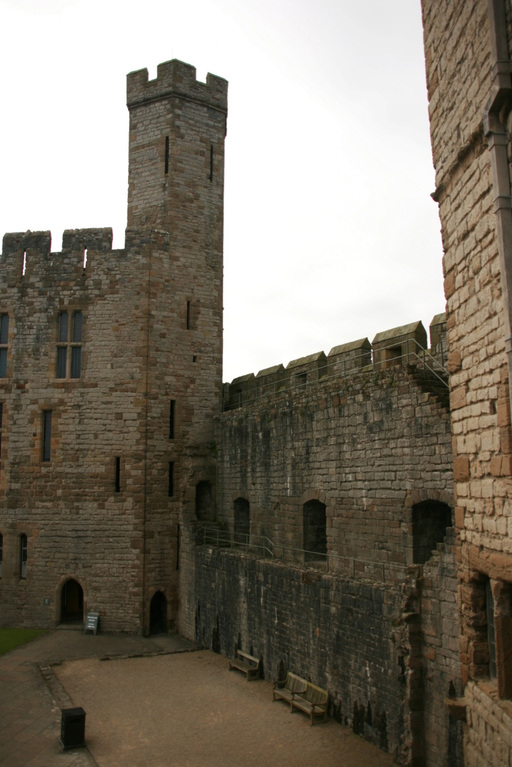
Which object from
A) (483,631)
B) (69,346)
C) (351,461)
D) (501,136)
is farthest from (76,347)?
(501,136)

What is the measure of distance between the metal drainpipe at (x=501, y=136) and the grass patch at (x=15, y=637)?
44.4 ft

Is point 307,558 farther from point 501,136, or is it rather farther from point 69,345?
point 501,136

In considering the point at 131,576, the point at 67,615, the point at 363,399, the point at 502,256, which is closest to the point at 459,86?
the point at 502,256

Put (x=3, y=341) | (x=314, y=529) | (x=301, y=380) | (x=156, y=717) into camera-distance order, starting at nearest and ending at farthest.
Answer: (x=156, y=717), (x=314, y=529), (x=301, y=380), (x=3, y=341)

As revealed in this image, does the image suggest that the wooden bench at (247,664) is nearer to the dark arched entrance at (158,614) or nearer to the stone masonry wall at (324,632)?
the stone masonry wall at (324,632)

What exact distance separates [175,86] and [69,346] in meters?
7.74

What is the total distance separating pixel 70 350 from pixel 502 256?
46.4 feet

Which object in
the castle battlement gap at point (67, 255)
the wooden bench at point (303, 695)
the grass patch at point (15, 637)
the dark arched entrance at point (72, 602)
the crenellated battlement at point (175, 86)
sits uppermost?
the crenellated battlement at point (175, 86)

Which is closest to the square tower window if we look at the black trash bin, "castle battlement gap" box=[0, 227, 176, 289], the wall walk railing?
"castle battlement gap" box=[0, 227, 176, 289]

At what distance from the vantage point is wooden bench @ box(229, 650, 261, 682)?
1220 centimetres

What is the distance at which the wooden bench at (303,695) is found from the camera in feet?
32.8

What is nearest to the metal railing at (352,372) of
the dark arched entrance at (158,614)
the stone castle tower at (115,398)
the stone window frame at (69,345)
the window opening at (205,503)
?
the stone castle tower at (115,398)

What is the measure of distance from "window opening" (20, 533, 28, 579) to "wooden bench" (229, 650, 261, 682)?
6.62 meters

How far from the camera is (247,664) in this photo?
12531 millimetres
